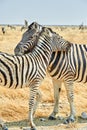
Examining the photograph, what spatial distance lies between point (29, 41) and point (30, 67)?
1.04m

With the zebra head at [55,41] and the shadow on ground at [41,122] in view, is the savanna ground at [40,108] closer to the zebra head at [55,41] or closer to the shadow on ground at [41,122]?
the shadow on ground at [41,122]

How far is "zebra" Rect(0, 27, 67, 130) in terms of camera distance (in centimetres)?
930

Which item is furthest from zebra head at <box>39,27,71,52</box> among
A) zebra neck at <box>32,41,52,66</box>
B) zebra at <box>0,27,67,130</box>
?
zebra neck at <box>32,41,52,66</box>

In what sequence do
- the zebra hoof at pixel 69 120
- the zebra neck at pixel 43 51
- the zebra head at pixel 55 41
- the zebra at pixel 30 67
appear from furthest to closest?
the zebra hoof at pixel 69 120 < the zebra head at pixel 55 41 < the zebra neck at pixel 43 51 < the zebra at pixel 30 67

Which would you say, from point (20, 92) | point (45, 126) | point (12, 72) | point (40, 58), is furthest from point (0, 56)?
point (20, 92)

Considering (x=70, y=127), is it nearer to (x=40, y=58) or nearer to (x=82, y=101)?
(x=40, y=58)

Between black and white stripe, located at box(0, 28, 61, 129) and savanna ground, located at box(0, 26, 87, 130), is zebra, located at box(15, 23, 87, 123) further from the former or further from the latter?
black and white stripe, located at box(0, 28, 61, 129)

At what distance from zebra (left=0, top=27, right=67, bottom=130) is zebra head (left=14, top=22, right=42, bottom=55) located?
0.64 feet

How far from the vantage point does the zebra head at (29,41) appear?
1036cm

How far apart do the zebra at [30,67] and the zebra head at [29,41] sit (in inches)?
7.7

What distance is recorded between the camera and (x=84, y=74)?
11.3m

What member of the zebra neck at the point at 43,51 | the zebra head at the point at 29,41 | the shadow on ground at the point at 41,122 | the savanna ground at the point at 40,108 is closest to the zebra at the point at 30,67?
the zebra neck at the point at 43,51

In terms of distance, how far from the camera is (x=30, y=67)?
31.5 ft

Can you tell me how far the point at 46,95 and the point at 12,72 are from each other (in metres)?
4.58
